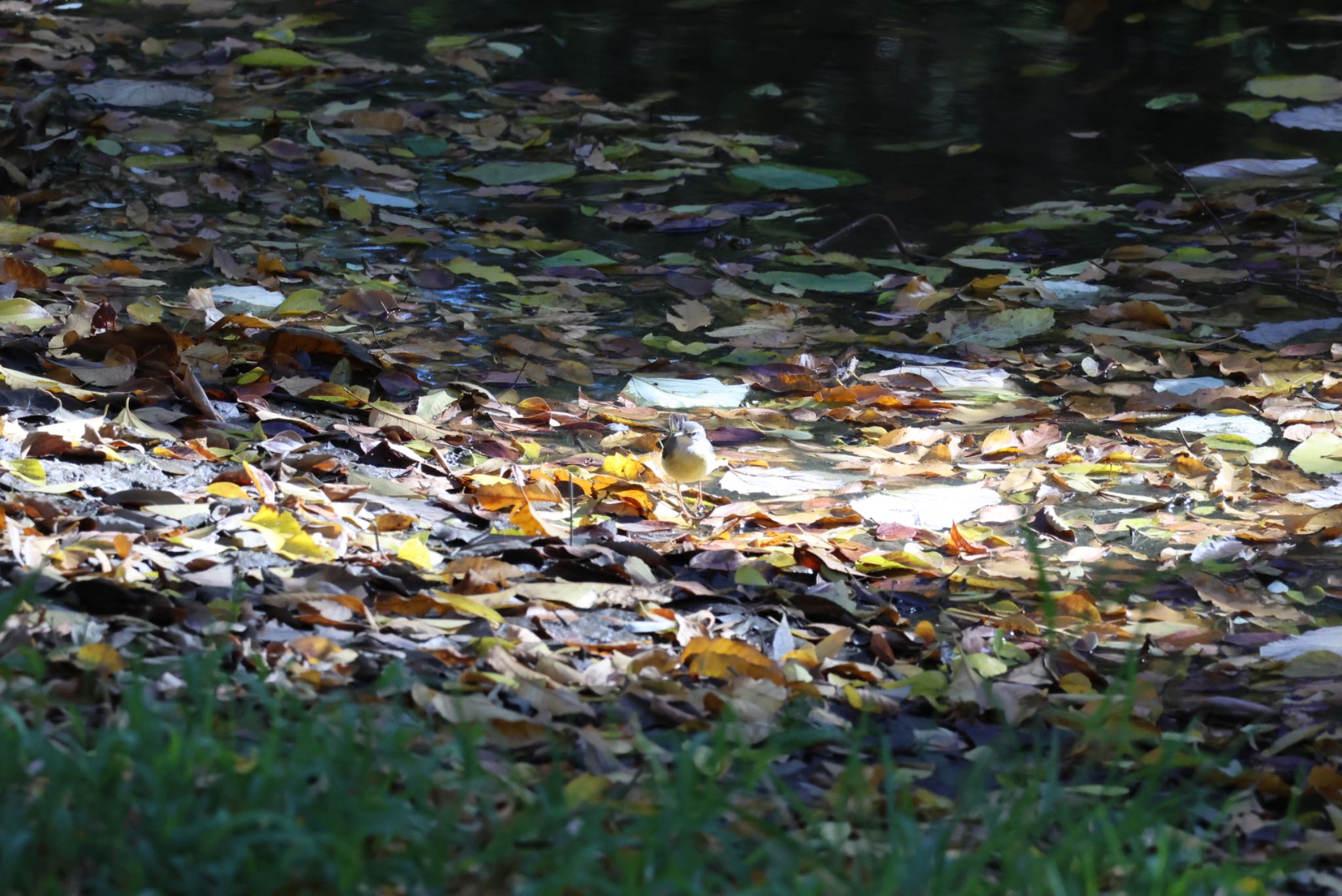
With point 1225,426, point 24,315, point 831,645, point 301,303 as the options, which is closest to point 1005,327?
point 1225,426

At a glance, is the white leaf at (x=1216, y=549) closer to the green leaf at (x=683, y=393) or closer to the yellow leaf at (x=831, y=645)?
the yellow leaf at (x=831, y=645)

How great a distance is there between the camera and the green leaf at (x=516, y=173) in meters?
6.04

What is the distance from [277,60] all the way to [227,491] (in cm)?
500

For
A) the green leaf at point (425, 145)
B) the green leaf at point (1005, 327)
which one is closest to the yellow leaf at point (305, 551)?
the green leaf at point (1005, 327)

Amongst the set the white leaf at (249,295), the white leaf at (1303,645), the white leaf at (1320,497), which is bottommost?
the white leaf at (249,295)

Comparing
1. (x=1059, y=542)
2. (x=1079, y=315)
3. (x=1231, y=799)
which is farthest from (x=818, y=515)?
(x=1079, y=315)

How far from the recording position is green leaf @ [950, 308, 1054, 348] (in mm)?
4746

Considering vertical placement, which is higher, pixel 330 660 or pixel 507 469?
pixel 330 660

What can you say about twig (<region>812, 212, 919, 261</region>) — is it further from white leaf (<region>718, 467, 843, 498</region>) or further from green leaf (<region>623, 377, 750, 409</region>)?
white leaf (<region>718, 467, 843, 498</region>)

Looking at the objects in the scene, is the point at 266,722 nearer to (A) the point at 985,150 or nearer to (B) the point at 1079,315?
(B) the point at 1079,315

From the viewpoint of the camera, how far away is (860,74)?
7.41 metres

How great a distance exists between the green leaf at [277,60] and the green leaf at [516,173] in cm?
167

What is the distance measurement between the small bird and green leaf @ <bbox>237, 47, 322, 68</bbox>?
4.76 meters

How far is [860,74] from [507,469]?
15.3 ft
